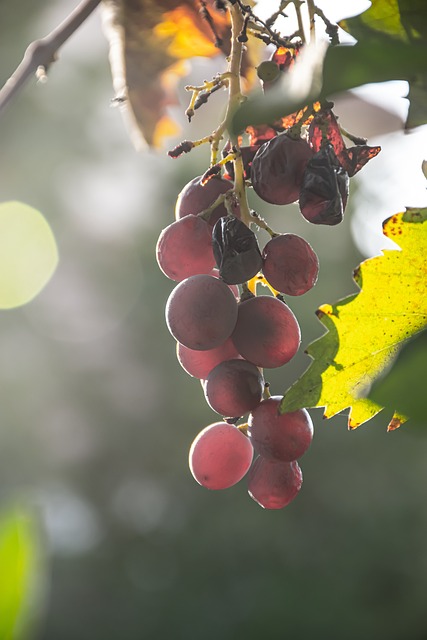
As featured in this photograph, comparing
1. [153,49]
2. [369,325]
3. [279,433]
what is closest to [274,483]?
[279,433]

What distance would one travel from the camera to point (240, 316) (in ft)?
1.72

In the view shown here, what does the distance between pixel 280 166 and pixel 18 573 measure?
1.15 feet

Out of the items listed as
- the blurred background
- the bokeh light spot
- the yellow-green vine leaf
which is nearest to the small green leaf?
the yellow-green vine leaf

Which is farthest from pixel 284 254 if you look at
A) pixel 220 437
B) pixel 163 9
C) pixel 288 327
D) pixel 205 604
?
pixel 205 604

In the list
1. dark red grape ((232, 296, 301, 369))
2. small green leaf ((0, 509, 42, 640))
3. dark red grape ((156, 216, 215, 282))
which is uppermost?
small green leaf ((0, 509, 42, 640))

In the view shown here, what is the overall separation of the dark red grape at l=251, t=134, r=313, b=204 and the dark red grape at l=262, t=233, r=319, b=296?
0.11ft

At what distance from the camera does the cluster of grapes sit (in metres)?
0.50

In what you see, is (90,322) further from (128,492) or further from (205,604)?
(205,604)

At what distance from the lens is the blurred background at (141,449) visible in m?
6.09

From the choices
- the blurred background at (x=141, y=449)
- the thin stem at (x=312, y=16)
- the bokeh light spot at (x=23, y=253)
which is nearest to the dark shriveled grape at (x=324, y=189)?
the thin stem at (x=312, y=16)

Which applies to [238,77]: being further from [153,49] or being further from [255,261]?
[153,49]

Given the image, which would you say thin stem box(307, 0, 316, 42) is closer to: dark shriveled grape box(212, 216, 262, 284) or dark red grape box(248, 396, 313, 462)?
dark shriveled grape box(212, 216, 262, 284)

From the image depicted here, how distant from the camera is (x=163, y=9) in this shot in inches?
29.2

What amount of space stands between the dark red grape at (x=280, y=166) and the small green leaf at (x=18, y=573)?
1.08 ft
